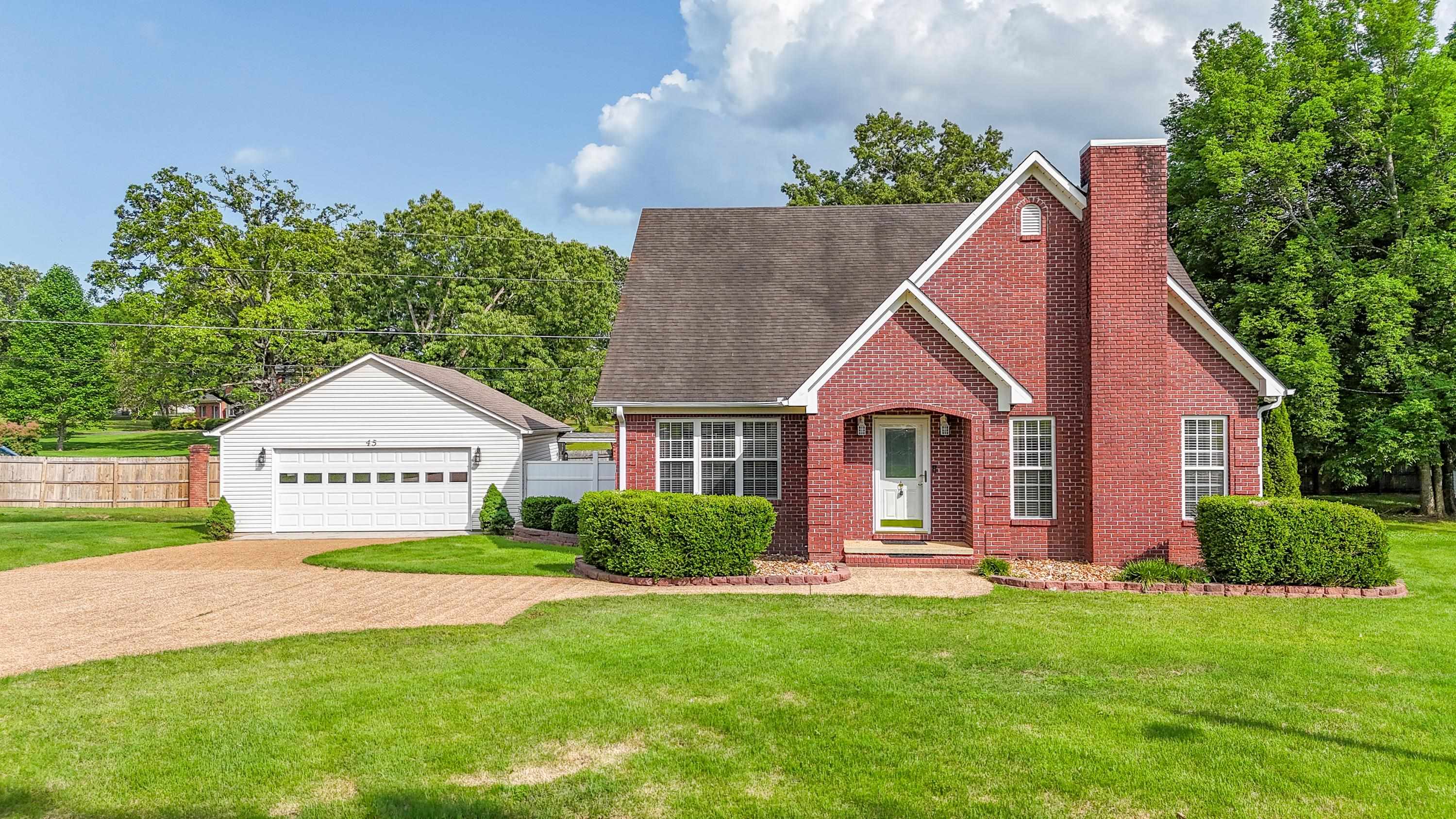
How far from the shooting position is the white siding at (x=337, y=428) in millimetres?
21078

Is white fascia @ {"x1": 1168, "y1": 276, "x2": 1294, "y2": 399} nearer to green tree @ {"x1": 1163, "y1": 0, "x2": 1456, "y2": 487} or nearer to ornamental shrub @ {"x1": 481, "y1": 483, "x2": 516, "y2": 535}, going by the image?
green tree @ {"x1": 1163, "y1": 0, "x2": 1456, "y2": 487}

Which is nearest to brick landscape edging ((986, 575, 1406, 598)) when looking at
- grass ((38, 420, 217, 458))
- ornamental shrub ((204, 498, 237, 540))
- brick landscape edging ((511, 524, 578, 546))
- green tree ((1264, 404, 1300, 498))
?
green tree ((1264, 404, 1300, 498))

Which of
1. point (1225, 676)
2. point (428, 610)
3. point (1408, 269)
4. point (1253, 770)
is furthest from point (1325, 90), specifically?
point (428, 610)

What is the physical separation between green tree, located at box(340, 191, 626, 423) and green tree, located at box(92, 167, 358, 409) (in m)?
2.27

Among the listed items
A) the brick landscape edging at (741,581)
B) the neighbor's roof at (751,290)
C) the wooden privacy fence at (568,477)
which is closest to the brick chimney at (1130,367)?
the neighbor's roof at (751,290)

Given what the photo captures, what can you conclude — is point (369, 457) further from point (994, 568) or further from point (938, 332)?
point (994, 568)

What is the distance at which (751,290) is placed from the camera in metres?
17.8

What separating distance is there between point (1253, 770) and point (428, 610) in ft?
30.4

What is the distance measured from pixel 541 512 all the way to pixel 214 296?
2393 cm

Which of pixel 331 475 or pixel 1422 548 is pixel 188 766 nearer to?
pixel 331 475

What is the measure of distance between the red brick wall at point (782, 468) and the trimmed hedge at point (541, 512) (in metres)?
5.17

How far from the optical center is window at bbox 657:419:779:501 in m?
15.5

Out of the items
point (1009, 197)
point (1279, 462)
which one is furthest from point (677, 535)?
point (1279, 462)

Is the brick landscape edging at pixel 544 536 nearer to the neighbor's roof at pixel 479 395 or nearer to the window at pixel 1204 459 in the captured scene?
the neighbor's roof at pixel 479 395
